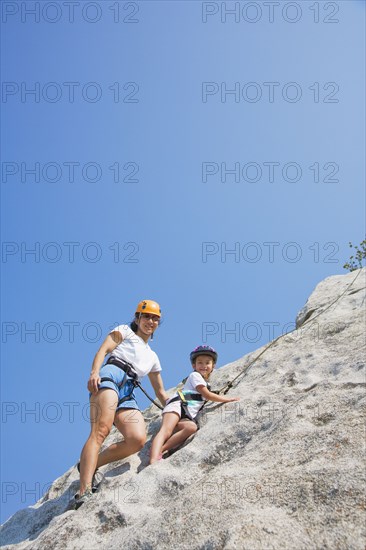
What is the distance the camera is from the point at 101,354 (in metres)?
6.12

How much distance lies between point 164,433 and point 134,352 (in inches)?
42.0

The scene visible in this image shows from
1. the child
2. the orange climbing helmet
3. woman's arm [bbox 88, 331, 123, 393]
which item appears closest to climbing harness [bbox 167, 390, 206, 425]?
the child

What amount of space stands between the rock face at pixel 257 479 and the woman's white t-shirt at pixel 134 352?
2.94 feet

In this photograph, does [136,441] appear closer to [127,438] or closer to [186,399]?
[127,438]

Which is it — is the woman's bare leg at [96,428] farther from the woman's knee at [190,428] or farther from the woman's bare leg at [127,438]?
the woman's knee at [190,428]

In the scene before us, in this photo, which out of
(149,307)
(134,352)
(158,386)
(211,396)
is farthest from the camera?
(158,386)

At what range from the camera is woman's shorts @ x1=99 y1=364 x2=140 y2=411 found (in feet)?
19.4

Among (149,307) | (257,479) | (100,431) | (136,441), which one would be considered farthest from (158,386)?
(257,479)

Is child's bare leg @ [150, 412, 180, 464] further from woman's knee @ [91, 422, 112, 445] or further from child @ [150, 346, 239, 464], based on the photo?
woman's knee @ [91, 422, 112, 445]

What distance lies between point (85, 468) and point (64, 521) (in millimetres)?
559

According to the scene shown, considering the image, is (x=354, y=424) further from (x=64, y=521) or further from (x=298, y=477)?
(x=64, y=521)

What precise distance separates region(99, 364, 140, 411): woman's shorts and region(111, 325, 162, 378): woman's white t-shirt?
221 mm

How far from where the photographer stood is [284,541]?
3.41 metres

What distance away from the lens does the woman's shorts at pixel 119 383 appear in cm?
591
